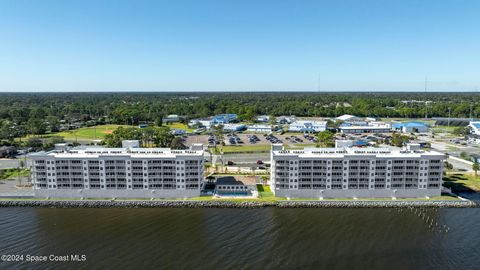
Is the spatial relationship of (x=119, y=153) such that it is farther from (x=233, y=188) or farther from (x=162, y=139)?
(x=162, y=139)

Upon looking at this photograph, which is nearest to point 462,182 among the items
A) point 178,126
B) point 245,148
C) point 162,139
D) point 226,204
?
point 226,204

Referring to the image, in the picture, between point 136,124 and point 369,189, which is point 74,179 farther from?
point 136,124

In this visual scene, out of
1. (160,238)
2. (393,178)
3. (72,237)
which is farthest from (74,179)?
(393,178)

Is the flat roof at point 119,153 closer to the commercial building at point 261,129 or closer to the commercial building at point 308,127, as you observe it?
the commercial building at point 261,129

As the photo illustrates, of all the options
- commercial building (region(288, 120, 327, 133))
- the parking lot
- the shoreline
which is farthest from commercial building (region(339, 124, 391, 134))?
the shoreline

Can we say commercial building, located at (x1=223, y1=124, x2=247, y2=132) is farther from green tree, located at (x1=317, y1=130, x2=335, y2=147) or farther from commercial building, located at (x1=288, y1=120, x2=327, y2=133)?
green tree, located at (x1=317, y1=130, x2=335, y2=147)

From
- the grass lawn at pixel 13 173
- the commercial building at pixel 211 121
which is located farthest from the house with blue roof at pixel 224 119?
the grass lawn at pixel 13 173
